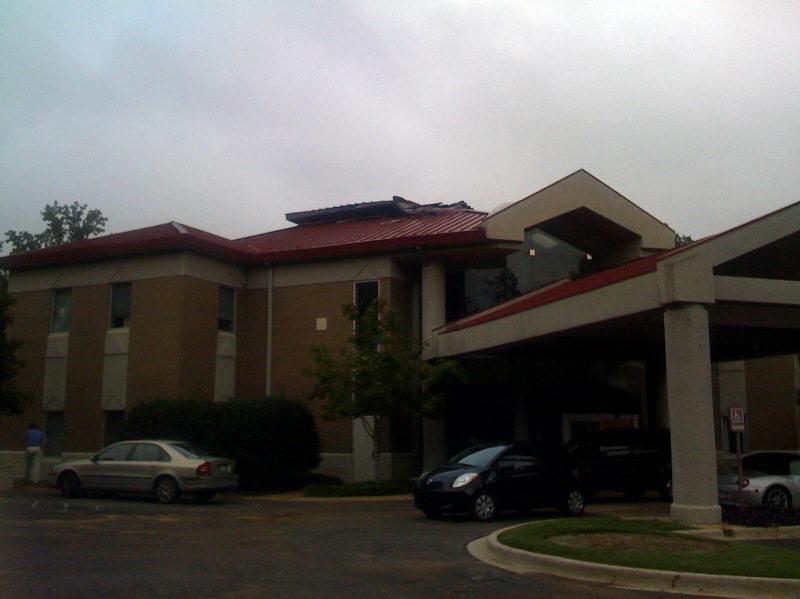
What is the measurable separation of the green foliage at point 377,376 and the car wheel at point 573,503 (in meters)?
6.00

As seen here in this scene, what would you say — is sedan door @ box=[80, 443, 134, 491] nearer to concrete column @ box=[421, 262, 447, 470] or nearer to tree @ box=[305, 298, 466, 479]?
tree @ box=[305, 298, 466, 479]

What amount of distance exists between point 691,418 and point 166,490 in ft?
38.4

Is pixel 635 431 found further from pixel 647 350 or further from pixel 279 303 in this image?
pixel 279 303

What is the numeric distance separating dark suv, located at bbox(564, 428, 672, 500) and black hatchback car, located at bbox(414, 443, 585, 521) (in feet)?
8.12

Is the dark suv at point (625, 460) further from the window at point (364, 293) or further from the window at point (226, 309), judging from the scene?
the window at point (226, 309)

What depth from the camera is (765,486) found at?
1756 centimetres

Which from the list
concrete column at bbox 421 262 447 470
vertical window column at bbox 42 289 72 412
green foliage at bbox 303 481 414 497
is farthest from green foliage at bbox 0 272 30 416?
concrete column at bbox 421 262 447 470

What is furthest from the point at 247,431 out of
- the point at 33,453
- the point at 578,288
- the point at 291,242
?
the point at 578,288

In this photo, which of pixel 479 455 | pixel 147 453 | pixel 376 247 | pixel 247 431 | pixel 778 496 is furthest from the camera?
pixel 376 247

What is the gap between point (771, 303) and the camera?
52.4 feet

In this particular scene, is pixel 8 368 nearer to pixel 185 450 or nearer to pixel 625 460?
pixel 185 450

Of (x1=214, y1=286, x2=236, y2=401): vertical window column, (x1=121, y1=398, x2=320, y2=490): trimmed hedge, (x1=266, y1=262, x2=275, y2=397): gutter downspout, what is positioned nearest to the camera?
(x1=121, y1=398, x2=320, y2=490): trimmed hedge

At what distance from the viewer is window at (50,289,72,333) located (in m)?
28.9

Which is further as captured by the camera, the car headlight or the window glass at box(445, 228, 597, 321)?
the window glass at box(445, 228, 597, 321)
